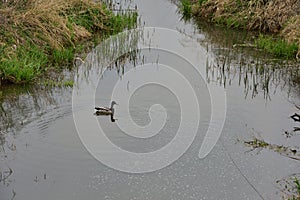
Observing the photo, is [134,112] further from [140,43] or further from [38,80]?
[140,43]

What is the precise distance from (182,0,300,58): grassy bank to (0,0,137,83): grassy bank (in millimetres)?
3109

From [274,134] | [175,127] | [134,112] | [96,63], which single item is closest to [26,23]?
[96,63]

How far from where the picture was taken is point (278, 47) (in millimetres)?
10406

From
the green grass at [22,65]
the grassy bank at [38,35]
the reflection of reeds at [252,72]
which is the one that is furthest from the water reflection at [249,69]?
the green grass at [22,65]

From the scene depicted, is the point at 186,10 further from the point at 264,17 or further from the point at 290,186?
the point at 290,186

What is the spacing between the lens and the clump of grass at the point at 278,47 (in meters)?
10.2

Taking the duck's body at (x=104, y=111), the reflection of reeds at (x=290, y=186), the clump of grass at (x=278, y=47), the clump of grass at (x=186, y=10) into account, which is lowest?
the reflection of reeds at (x=290, y=186)

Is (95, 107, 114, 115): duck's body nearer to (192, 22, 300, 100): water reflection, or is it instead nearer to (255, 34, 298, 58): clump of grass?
Answer: (192, 22, 300, 100): water reflection

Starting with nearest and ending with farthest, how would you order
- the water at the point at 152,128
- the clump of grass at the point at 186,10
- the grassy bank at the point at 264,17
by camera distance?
the water at the point at 152,128
the grassy bank at the point at 264,17
the clump of grass at the point at 186,10

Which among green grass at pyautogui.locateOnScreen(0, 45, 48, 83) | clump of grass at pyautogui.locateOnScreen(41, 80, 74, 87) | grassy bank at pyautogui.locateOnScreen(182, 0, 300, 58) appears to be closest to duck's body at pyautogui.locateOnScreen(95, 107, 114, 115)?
clump of grass at pyautogui.locateOnScreen(41, 80, 74, 87)

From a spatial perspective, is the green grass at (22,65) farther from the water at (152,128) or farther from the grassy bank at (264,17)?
the grassy bank at (264,17)

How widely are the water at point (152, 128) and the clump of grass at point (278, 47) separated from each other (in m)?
0.30

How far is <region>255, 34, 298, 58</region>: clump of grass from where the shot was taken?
1016 cm

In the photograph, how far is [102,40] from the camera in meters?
11.1
